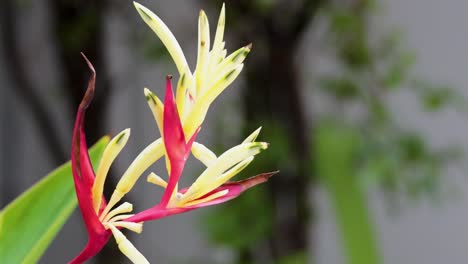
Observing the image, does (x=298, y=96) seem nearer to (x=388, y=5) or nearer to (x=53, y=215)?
(x=388, y=5)

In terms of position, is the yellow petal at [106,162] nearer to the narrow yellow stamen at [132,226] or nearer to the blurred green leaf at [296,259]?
the narrow yellow stamen at [132,226]

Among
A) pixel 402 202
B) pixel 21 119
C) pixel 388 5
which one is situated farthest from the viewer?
pixel 21 119

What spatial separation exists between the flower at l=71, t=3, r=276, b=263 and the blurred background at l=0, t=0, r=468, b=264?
0.84 metres

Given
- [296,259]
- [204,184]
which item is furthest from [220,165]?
[296,259]

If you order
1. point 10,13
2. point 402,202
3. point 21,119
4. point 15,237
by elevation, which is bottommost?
point 402,202

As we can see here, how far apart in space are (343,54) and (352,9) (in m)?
0.07

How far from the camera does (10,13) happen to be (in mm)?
1677

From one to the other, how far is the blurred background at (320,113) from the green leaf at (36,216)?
29.7 inches

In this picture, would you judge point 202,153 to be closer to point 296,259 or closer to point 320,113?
point 296,259

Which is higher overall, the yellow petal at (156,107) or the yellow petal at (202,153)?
the yellow petal at (156,107)

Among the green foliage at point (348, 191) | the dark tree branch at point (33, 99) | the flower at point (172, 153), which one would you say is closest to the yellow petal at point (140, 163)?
the flower at point (172, 153)

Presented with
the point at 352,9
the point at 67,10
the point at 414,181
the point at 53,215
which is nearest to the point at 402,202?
the point at 414,181

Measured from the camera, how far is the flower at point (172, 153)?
19cm

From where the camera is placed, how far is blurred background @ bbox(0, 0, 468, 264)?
114 cm
